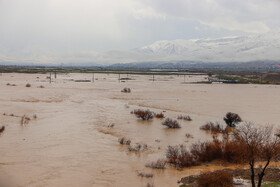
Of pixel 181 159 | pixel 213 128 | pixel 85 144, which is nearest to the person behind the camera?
pixel 181 159

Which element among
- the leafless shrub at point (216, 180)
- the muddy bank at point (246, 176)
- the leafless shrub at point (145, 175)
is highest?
the leafless shrub at point (216, 180)

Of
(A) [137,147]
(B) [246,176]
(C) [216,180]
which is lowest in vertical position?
(A) [137,147]

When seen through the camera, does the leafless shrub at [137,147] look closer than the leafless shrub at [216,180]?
No

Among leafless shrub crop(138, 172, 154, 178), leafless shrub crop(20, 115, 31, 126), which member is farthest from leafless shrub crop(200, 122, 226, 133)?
leafless shrub crop(20, 115, 31, 126)

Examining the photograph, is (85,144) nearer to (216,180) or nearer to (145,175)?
(145,175)

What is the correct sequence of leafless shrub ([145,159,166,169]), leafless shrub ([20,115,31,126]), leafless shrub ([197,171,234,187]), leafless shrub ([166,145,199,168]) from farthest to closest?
1. leafless shrub ([20,115,31,126])
2. leafless shrub ([166,145,199,168])
3. leafless shrub ([145,159,166,169])
4. leafless shrub ([197,171,234,187])

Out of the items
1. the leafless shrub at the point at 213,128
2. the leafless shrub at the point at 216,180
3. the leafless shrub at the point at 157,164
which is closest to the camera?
the leafless shrub at the point at 216,180

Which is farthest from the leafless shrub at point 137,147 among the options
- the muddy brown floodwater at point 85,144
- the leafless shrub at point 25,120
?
the leafless shrub at point 25,120

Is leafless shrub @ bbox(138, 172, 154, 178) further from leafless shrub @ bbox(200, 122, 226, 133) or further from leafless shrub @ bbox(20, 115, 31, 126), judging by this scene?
leafless shrub @ bbox(20, 115, 31, 126)

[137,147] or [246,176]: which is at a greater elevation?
[246,176]

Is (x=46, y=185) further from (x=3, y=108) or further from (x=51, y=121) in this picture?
(x=3, y=108)

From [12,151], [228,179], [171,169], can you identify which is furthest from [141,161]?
[12,151]

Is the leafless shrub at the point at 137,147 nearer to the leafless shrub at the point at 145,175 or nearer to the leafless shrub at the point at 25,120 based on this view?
the leafless shrub at the point at 145,175

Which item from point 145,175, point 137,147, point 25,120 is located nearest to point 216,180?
point 145,175
